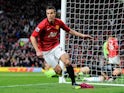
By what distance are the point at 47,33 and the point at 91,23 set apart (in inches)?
127

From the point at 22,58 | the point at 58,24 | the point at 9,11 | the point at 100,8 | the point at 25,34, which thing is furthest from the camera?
the point at 9,11

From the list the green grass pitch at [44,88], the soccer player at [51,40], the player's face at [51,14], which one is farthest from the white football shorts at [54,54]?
the player's face at [51,14]

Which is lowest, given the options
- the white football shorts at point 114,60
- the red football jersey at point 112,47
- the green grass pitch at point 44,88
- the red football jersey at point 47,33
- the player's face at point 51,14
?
the green grass pitch at point 44,88

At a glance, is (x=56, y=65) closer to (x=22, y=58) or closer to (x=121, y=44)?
(x=121, y=44)

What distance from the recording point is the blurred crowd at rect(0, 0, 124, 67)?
12.2m

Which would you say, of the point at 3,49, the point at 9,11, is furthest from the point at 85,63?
the point at 9,11

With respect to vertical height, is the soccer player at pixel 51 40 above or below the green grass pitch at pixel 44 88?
above

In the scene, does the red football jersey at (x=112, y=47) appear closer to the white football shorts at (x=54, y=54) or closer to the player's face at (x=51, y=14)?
the white football shorts at (x=54, y=54)

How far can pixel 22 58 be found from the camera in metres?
26.1

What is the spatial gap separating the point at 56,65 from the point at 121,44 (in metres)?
4.00

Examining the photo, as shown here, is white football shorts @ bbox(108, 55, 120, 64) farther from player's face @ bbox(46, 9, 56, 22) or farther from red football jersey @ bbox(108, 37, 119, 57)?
player's face @ bbox(46, 9, 56, 22)

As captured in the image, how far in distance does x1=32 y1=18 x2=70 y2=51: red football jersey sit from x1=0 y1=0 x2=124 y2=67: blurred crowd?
2.59m

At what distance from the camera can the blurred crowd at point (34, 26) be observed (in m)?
12.2

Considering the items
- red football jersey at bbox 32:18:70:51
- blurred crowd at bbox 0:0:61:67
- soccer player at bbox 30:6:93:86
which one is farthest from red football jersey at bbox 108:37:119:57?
blurred crowd at bbox 0:0:61:67
